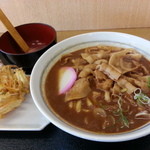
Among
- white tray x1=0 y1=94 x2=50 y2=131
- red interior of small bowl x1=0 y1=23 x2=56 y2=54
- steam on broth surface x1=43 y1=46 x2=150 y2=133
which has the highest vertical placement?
steam on broth surface x1=43 y1=46 x2=150 y2=133

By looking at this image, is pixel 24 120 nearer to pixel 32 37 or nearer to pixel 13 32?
pixel 13 32

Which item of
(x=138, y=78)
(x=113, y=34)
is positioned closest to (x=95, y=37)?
(x=113, y=34)

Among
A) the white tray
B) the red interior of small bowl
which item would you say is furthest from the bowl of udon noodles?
the red interior of small bowl

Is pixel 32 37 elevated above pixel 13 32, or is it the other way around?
pixel 13 32

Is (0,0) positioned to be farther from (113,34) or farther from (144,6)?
(144,6)

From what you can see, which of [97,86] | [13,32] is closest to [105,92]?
[97,86]

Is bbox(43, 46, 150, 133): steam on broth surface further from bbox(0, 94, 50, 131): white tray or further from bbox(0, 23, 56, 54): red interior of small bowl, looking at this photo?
bbox(0, 23, 56, 54): red interior of small bowl

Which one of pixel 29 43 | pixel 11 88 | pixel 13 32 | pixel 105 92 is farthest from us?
pixel 29 43

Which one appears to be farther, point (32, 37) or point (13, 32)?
point (32, 37)
